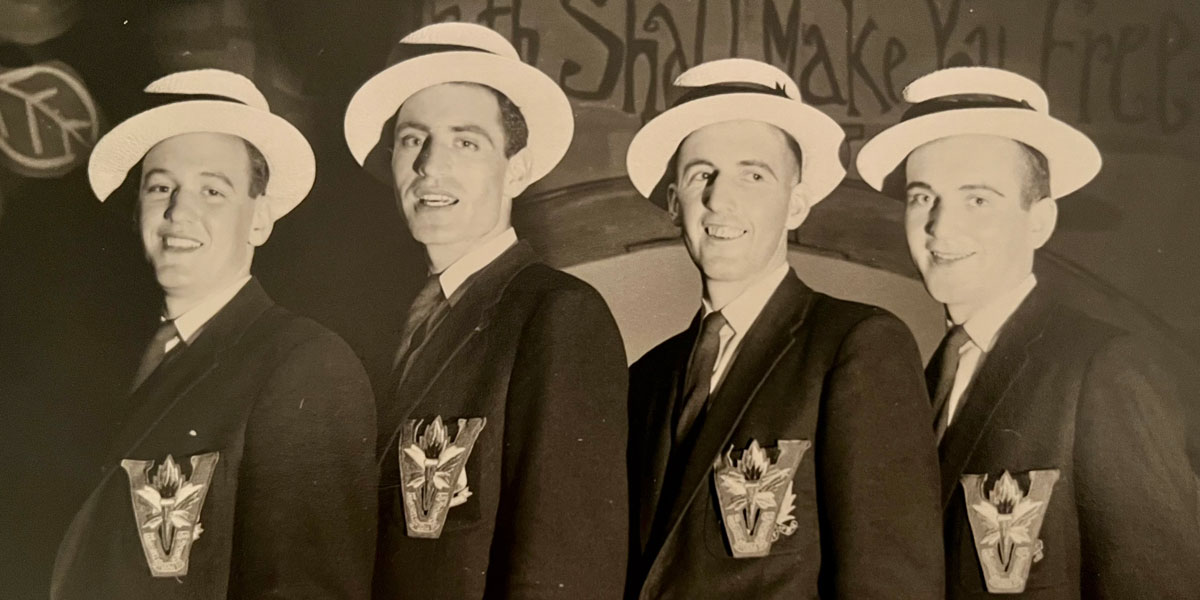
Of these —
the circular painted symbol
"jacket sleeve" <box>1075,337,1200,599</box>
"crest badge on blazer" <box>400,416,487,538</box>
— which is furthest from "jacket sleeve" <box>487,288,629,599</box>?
the circular painted symbol

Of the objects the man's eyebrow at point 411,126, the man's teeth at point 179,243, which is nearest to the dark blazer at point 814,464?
the man's eyebrow at point 411,126

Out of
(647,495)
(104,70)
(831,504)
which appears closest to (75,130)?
(104,70)

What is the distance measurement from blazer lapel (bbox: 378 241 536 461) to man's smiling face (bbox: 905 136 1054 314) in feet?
3.32

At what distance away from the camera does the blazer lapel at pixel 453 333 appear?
3230 millimetres

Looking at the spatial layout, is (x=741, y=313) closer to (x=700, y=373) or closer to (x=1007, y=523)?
(x=700, y=373)

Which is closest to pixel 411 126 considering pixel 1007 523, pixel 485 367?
pixel 485 367

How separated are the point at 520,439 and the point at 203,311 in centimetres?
100

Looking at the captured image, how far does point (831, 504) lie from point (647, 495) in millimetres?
442

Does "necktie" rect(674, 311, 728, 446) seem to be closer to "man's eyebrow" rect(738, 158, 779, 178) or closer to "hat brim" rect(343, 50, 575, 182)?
"man's eyebrow" rect(738, 158, 779, 178)

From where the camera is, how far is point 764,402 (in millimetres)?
3035

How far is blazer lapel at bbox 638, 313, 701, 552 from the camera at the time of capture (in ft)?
10.1

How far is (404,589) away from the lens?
3094 mm

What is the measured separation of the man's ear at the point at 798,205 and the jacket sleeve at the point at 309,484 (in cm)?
117

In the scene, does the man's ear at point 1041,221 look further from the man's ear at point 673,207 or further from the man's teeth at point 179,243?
the man's teeth at point 179,243
